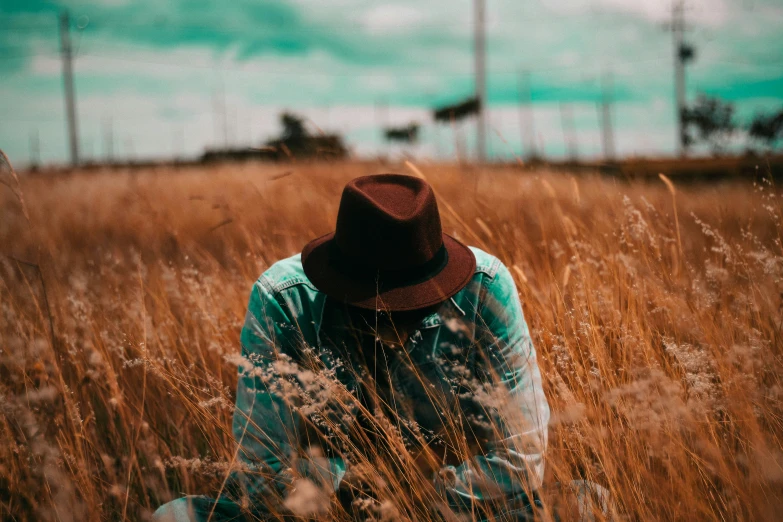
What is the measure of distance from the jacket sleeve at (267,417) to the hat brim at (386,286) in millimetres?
189

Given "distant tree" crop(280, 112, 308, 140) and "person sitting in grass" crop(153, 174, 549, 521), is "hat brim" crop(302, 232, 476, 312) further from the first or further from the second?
"distant tree" crop(280, 112, 308, 140)

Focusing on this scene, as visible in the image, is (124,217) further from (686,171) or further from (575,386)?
(686,171)

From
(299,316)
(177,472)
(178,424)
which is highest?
(299,316)

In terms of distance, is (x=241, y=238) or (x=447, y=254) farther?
(x=241, y=238)

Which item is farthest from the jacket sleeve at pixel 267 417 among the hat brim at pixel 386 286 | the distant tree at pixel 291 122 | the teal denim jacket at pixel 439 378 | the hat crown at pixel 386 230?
the distant tree at pixel 291 122

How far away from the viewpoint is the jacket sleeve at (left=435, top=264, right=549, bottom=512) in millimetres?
1143

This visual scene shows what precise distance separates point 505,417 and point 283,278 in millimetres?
792

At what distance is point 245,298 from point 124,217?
4222mm

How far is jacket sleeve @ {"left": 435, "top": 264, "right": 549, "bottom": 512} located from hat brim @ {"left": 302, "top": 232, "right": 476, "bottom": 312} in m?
0.13

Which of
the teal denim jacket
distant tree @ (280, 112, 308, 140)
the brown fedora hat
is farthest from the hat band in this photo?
distant tree @ (280, 112, 308, 140)

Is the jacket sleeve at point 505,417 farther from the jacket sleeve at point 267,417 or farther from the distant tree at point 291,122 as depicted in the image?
the distant tree at point 291,122

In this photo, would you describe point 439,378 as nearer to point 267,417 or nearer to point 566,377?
point 566,377

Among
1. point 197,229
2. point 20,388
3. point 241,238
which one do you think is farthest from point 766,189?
point 197,229

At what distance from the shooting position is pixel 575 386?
1359 millimetres
